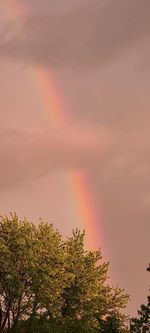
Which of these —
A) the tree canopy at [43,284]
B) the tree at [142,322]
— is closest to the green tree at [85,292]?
the tree canopy at [43,284]

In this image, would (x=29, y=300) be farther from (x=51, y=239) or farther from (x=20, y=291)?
(x=51, y=239)

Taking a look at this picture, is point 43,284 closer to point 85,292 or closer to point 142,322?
point 85,292

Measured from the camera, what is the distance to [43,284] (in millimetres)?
80062

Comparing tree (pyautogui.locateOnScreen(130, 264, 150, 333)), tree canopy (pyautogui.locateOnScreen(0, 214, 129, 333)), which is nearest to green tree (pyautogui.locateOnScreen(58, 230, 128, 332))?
tree canopy (pyautogui.locateOnScreen(0, 214, 129, 333))

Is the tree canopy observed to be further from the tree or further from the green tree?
the tree

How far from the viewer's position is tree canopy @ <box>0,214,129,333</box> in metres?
80.2

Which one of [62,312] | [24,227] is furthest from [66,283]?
[24,227]

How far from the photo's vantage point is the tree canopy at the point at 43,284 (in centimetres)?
8019

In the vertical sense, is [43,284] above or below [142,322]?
above

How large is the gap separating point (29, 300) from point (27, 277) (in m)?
3.07

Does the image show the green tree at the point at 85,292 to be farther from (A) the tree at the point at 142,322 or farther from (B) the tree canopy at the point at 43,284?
(A) the tree at the point at 142,322

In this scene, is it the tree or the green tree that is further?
the green tree

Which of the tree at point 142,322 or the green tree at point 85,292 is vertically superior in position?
the green tree at point 85,292

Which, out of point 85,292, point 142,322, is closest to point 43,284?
point 85,292
